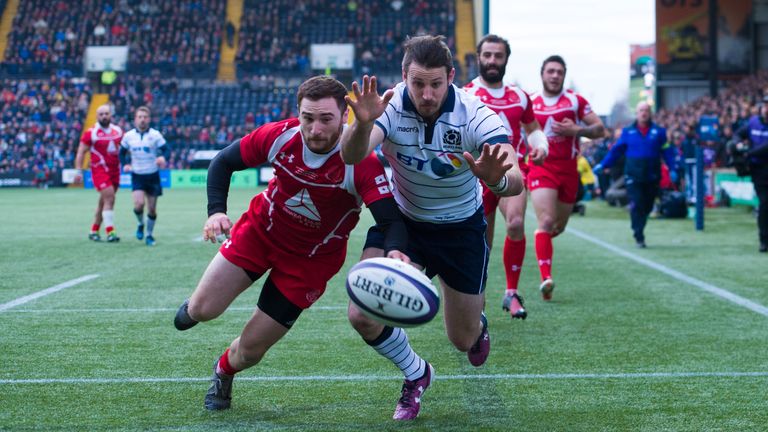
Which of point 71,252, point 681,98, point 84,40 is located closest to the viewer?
point 71,252

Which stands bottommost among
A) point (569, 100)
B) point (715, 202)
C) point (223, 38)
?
point (715, 202)

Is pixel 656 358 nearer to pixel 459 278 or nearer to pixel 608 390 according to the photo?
pixel 608 390

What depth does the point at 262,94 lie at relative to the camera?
4791 centimetres

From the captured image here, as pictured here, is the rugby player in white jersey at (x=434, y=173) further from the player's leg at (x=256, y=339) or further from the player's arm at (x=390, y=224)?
the player's leg at (x=256, y=339)

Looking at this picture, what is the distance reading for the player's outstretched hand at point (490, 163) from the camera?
14.9 ft

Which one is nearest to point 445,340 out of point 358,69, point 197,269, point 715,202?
point 197,269

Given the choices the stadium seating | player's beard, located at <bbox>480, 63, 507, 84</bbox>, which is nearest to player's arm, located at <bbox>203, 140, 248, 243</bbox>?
player's beard, located at <bbox>480, 63, 507, 84</bbox>

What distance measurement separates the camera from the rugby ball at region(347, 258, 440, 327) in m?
4.35

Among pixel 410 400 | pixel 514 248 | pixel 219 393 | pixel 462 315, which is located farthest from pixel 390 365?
pixel 514 248

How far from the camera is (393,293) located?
14.2 ft

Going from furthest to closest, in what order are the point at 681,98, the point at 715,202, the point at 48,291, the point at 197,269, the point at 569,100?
the point at 681,98 → the point at 715,202 → the point at 197,269 → the point at 48,291 → the point at 569,100

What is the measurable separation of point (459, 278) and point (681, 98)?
40.8 meters

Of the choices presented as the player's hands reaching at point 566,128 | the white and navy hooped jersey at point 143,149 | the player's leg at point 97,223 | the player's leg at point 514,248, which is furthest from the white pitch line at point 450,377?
the player's leg at point 97,223

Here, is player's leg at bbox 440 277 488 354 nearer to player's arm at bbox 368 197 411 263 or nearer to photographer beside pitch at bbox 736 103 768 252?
player's arm at bbox 368 197 411 263
